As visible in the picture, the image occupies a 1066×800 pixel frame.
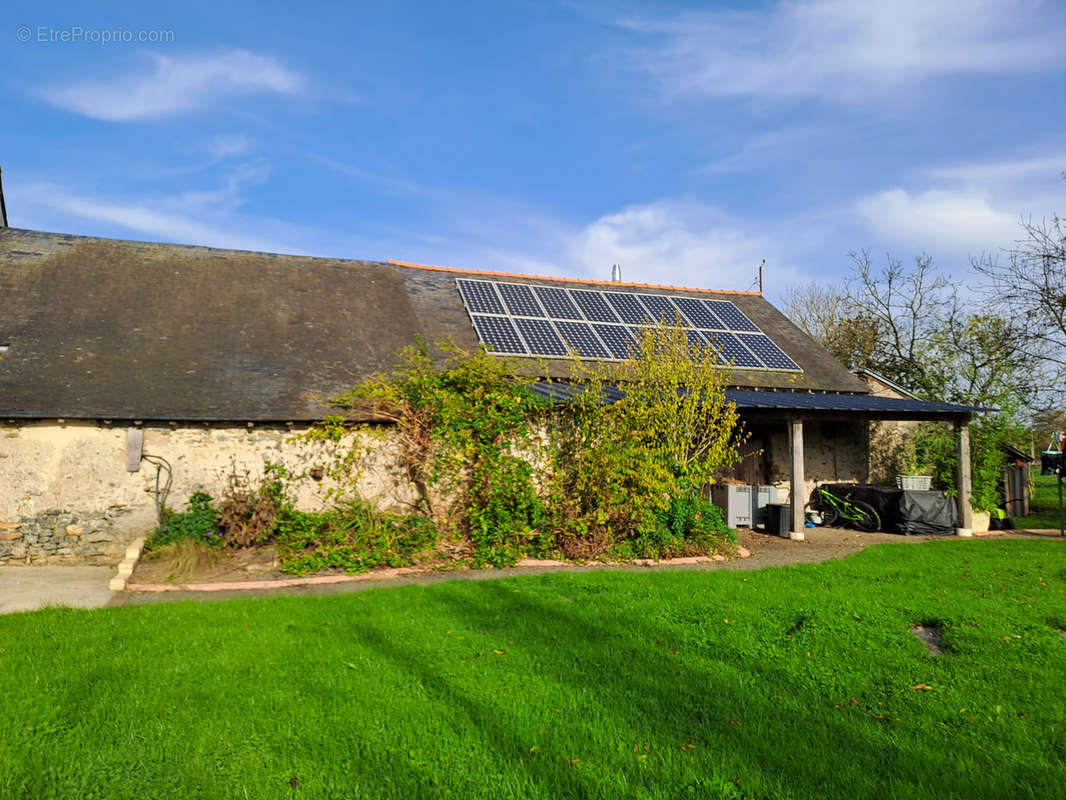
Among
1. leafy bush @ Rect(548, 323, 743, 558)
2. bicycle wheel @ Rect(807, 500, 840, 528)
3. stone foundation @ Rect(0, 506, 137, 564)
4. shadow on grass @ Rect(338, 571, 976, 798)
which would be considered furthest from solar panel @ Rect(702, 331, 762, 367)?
stone foundation @ Rect(0, 506, 137, 564)

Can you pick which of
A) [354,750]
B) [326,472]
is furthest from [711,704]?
[326,472]

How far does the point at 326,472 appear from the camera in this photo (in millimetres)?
10844

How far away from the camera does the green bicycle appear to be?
46.7 feet

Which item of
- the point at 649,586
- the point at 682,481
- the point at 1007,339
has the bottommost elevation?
the point at 649,586

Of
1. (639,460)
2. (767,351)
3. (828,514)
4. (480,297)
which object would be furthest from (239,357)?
(828,514)

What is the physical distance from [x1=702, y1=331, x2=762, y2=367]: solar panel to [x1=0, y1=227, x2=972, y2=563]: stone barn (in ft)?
0.24

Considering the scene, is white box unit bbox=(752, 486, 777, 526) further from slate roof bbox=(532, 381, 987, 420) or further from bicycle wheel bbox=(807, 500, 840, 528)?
bicycle wheel bbox=(807, 500, 840, 528)

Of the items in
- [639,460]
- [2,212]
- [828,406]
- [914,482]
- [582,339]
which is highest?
[2,212]

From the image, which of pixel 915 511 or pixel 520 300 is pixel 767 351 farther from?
pixel 520 300

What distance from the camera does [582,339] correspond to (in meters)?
15.4

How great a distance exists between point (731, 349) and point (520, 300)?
5197 mm

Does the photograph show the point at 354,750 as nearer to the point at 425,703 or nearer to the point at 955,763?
the point at 425,703

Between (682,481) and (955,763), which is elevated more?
(682,481)

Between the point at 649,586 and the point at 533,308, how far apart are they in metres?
9.83
